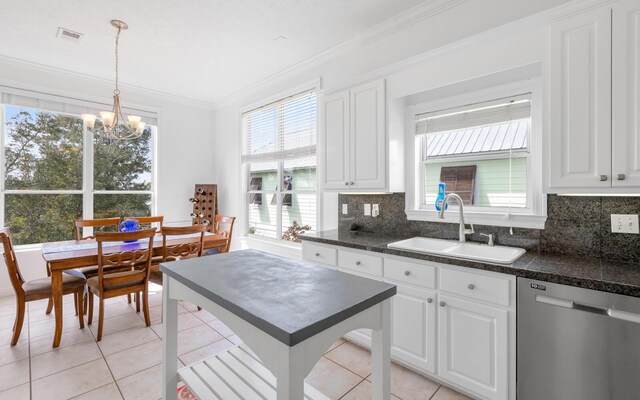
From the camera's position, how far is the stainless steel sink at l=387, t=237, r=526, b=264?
196cm

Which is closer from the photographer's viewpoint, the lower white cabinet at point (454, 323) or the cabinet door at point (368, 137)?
the lower white cabinet at point (454, 323)

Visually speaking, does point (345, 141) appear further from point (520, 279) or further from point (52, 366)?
point (52, 366)

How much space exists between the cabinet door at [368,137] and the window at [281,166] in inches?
38.4

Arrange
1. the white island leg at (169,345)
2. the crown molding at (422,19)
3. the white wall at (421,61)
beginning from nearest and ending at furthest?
the white island leg at (169,345)
the crown molding at (422,19)
the white wall at (421,61)

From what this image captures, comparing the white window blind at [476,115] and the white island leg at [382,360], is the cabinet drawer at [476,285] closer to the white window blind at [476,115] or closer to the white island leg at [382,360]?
the white island leg at [382,360]

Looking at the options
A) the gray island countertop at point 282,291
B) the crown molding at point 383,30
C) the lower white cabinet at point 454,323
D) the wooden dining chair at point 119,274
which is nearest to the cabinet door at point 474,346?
the lower white cabinet at point 454,323

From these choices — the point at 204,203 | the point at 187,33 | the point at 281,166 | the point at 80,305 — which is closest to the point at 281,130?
the point at 281,166

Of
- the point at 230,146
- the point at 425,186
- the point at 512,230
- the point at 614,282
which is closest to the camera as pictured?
the point at 614,282

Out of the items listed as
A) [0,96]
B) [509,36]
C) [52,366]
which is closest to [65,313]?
[52,366]

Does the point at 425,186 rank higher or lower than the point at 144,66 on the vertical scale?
lower

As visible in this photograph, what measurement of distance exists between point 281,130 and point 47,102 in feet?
9.61

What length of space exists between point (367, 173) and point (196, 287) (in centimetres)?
183

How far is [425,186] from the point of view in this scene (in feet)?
9.00

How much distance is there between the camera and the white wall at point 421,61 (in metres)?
1.90
